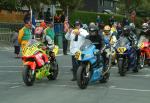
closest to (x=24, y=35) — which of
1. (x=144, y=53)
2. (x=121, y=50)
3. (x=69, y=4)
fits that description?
(x=144, y=53)

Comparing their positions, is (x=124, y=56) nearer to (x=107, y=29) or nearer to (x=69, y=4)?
(x=107, y=29)

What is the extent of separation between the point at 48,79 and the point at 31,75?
192 centimetres

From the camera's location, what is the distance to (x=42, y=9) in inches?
1597

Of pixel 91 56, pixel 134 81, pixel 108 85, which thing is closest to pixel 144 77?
pixel 134 81

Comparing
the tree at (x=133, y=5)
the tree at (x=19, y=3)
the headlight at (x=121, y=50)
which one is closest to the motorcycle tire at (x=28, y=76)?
the headlight at (x=121, y=50)

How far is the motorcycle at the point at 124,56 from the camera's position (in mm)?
17812

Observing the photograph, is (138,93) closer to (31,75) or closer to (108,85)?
(108,85)

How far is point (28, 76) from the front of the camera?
48.3 ft

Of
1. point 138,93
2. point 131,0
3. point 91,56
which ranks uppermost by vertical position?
point 131,0

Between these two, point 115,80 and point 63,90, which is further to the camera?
point 115,80

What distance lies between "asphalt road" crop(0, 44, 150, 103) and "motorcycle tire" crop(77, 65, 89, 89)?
0.57 ft

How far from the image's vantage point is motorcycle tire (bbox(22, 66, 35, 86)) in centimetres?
1459

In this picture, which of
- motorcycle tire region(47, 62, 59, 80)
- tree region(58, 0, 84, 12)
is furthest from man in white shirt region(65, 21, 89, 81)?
tree region(58, 0, 84, 12)

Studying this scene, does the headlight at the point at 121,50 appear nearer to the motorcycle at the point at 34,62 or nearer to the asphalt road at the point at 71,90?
the asphalt road at the point at 71,90
